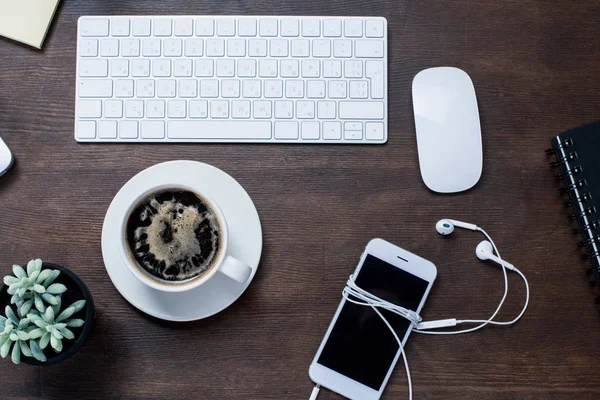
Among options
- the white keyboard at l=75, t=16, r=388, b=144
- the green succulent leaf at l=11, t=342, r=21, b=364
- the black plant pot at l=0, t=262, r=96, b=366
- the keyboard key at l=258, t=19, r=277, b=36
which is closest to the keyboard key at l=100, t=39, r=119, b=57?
the white keyboard at l=75, t=16, r=388, b=144

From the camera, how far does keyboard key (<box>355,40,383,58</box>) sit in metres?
0.76

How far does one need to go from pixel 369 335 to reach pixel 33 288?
1.46 ft

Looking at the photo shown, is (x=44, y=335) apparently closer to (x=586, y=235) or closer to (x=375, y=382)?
(x=375, y=382)

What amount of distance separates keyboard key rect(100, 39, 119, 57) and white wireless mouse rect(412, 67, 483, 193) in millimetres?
441

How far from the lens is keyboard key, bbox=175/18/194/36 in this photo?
2.48 feet

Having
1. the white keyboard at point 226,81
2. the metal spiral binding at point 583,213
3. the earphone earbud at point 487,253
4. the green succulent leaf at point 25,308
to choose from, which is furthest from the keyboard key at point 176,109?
the metal spiral binding at point 583,213

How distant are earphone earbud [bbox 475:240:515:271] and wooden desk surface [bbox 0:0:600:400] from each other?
2 centimetres

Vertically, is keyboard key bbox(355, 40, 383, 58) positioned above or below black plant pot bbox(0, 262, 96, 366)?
above

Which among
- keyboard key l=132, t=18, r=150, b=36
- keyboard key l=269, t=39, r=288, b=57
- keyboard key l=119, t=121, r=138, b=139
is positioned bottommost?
keyboard key l=119, t=121, r=138, b=139

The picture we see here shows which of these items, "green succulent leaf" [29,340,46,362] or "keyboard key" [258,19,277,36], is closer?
"green succulent leaf" [29,340,46,362]

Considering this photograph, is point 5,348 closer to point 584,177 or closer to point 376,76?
point 376,76

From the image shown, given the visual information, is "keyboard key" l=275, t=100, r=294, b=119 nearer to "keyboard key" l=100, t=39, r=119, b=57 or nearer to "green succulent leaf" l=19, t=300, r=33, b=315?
"keyboard key" l=100, t=39, r=119, b=57

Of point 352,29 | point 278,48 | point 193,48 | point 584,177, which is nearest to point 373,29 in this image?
point 352,29

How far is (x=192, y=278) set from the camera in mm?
668
